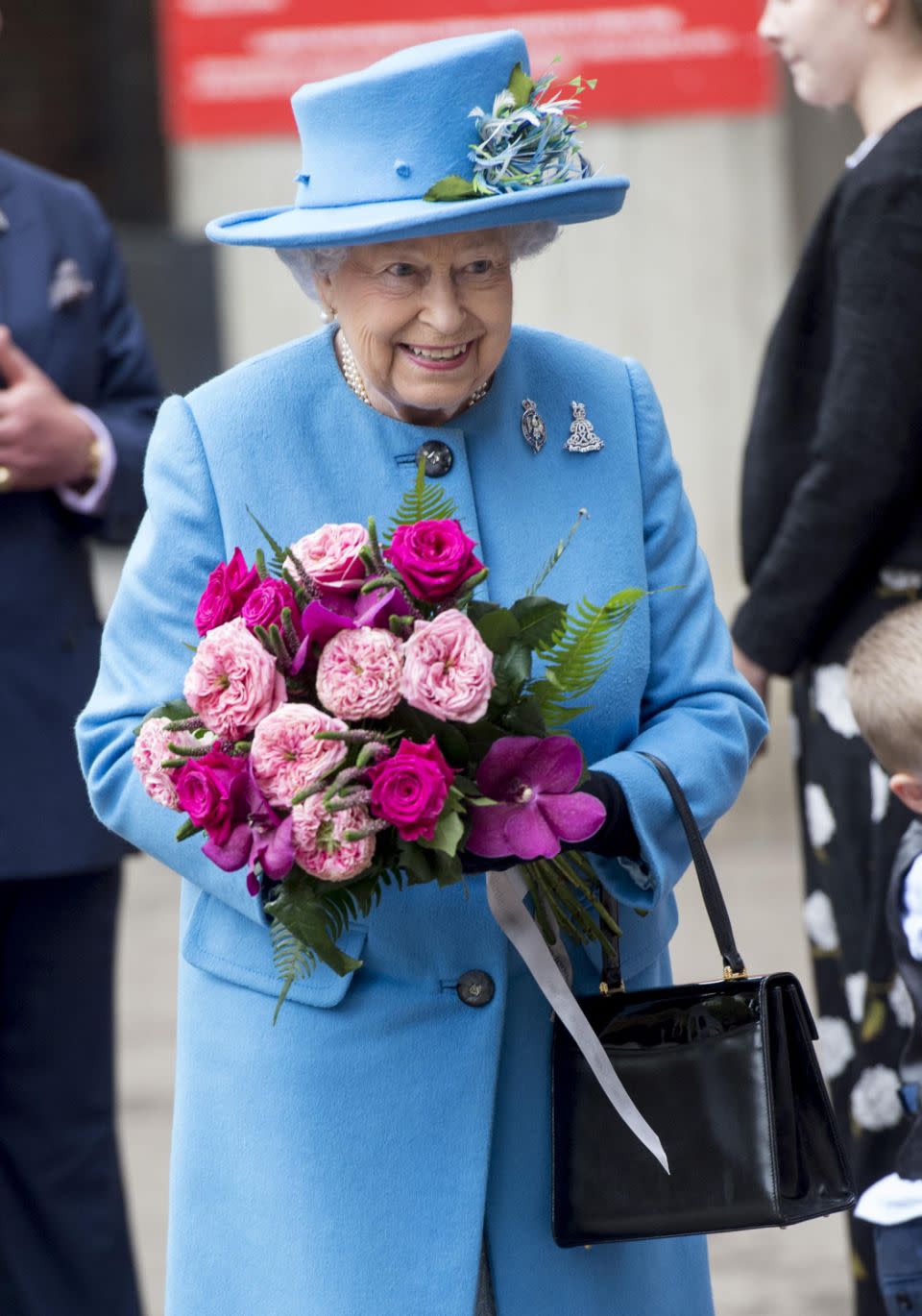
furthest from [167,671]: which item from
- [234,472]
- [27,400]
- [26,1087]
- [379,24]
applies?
[379,24]

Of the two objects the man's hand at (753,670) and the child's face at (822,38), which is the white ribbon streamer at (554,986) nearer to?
the man's hand at (753,670)

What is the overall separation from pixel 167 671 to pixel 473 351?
47cm

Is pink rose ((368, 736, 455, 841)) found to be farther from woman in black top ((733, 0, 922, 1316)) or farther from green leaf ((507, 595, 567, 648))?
woman in black top ((733, 0, 922, 1316))

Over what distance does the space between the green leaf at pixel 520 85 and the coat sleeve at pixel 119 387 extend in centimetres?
125

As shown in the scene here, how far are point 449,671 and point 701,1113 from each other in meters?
0.60

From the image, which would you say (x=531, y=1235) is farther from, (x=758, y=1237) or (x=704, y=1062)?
(x=758, y=1237)

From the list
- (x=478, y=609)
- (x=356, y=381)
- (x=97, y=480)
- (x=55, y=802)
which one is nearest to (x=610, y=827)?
(x=478, y=609)

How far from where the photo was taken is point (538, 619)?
82.0 inches

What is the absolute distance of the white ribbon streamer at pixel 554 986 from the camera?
86.7 inches

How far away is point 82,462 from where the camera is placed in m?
3.39

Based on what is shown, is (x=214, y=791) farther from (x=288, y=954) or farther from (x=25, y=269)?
(x=25, y=269)

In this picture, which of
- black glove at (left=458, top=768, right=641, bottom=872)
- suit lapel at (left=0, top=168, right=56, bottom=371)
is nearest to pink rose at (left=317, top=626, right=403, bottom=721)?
black glove at (left=458, top=768, right=641, bottom=872)

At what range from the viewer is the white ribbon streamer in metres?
2.20

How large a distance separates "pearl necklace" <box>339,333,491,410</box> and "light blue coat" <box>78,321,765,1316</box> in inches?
0.6
